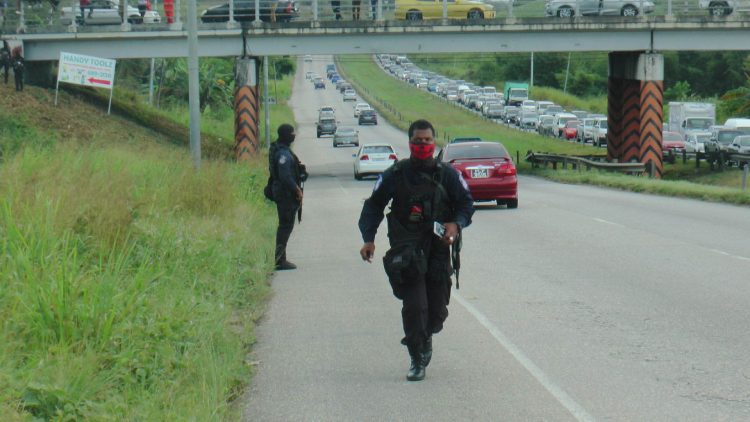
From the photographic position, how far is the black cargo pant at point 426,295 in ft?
26.9

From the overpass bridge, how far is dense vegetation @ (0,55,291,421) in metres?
28.3

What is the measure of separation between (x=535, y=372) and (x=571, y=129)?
71929 mm

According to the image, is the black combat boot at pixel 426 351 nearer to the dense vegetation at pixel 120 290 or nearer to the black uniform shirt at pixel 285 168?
the dense vegetation at pixel 120 290

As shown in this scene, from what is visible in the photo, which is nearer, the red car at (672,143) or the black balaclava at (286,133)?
the black balaclava at (286,133)

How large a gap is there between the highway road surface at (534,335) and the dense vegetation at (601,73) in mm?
70853

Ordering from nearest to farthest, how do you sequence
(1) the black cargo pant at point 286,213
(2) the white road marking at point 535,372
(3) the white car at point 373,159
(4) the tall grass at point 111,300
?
(4) the tall grass at point 111,300 < (2) the white road marking at point 535,372 < (1) the black cargo pant at point 286,213 < (3) the white car at point 373,159

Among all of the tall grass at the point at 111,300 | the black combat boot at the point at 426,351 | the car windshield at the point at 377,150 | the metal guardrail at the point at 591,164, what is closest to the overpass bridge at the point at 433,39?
the metal guardrail at the point at 591,164

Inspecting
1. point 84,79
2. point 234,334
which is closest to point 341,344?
point 234,334

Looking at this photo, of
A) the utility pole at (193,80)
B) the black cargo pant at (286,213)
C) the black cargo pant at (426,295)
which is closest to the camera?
the black cargo pant at (426,295)

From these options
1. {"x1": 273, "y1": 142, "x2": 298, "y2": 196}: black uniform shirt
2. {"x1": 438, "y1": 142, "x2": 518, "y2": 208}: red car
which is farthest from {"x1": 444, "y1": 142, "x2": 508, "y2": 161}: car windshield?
{"x1": 273, "y1": 142, "x2": 298, "y2": 196}: black uniform shirt

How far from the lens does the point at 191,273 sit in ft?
39.9

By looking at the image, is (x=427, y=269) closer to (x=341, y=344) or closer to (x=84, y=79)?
(x=341, y=344)

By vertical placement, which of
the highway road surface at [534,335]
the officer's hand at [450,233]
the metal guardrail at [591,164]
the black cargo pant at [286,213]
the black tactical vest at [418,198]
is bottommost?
the metal guardrail at [591,164]

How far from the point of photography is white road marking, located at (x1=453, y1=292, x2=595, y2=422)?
7.29 meters
